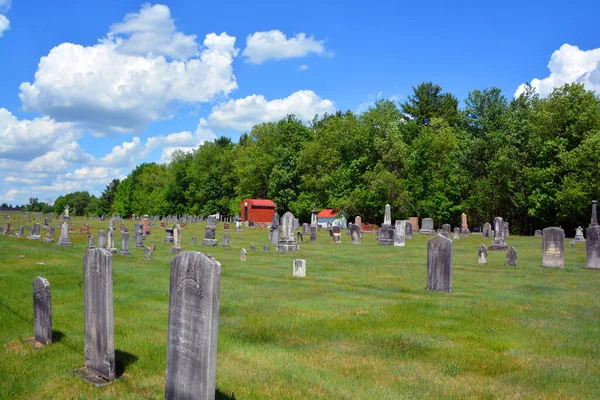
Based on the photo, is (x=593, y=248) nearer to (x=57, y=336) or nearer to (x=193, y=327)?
(x=193, y=327)

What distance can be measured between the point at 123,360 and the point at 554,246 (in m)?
17.8

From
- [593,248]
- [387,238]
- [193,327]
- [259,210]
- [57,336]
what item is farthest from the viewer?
[259,210]

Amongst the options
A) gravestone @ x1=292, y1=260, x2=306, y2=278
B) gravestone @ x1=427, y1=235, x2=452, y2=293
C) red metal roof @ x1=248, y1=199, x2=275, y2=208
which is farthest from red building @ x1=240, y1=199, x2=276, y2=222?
gravestone @ x1=427, y1=235, x2=452, y2=293

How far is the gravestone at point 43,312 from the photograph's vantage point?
8.66m

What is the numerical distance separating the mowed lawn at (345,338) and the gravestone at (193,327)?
0.67m

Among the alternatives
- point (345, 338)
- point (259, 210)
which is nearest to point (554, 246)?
point (345, 338)

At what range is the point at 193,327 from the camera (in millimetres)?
5758

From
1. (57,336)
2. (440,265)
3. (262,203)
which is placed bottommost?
(57,336)

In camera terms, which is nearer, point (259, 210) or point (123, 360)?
point (123, 360)

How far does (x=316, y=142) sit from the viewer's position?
234 feet

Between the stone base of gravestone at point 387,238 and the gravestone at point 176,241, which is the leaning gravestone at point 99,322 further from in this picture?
the stone base of gravestone at point 387,238

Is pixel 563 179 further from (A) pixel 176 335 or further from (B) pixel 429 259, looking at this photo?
(A) pixel 176 335

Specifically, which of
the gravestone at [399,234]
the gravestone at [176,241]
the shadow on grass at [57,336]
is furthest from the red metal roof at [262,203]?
the shadow on grass at [57,336]

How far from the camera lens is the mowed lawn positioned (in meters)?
6.61
